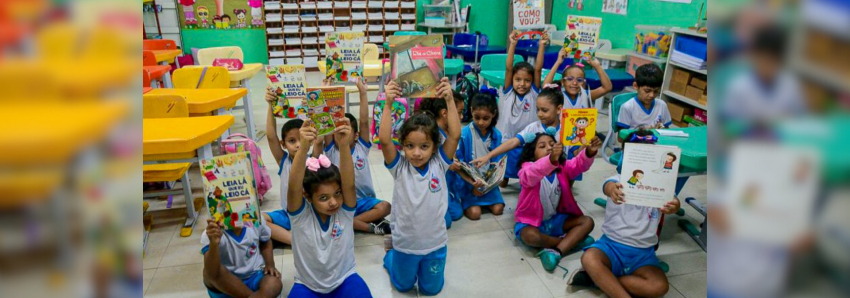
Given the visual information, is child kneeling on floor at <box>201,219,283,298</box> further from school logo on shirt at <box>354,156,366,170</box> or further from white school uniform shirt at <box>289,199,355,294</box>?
school logo on shirt at <box>354,156,366,170</box>

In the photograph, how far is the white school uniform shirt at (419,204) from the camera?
2201 millimetres

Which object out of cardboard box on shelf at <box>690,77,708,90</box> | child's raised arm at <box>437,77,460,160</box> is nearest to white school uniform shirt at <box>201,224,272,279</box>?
child's raised arm at <box>437,77,460,160</box>

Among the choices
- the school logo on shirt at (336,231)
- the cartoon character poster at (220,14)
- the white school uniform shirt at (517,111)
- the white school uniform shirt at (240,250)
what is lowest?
the white school uniform shirt at (240,250)

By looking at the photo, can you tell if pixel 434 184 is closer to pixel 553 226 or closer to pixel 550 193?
pixel 550 193

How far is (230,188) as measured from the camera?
6.00 feet

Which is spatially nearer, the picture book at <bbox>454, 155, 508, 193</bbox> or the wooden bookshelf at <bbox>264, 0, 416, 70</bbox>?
the picture book at <bbox>454, 155, 508, 193</bbox>

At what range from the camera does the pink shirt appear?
253cm

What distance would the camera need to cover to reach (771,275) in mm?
238

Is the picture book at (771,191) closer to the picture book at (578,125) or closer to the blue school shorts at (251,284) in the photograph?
the picture book at (578,125)

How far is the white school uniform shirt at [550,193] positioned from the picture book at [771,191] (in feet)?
8.24

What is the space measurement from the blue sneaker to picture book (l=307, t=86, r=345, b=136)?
1348 mm

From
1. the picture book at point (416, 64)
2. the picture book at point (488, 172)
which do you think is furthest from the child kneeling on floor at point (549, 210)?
the picture book at point (416, 64)

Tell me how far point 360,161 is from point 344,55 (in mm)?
648

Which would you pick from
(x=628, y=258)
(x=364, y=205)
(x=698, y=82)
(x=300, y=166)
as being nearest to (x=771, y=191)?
(x=300, y=166)
